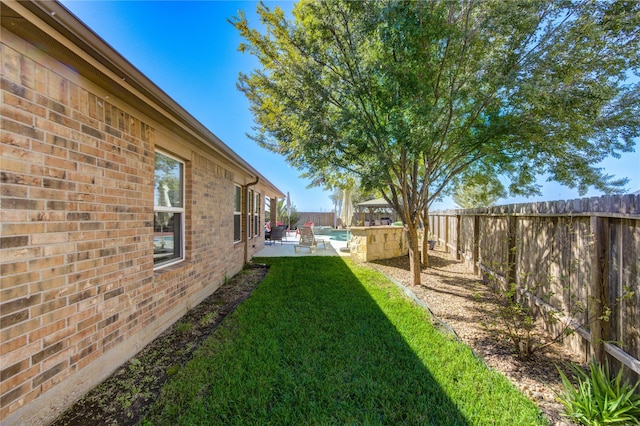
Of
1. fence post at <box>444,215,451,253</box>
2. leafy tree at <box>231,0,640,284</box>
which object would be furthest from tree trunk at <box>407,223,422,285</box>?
fence post at <box>444,215,451,253</box>

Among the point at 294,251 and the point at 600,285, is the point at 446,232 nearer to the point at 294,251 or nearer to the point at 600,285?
the point at 294,251

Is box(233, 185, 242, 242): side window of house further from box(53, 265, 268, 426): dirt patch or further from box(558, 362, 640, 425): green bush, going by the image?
box(558, 362, 640, 425): green bush

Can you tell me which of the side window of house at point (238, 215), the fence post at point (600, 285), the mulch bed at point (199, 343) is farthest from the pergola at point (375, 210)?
the fence post at point (600, 285)

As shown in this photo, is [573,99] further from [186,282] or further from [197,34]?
[197,34]

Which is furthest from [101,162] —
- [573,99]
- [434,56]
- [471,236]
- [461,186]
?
[461,186]

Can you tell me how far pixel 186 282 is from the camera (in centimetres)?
444

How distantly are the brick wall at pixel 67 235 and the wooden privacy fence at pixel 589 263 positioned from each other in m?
4.77

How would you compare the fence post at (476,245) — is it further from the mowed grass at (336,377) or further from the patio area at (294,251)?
the patio area at (294,251)

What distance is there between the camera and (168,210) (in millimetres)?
4078

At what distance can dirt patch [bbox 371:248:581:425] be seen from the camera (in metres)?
2.59

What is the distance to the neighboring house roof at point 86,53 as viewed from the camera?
1684 millimetres

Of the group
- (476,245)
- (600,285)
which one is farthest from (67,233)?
(476,245)

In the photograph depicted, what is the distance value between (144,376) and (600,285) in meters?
4.79

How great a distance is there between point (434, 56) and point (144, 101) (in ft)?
16.4
